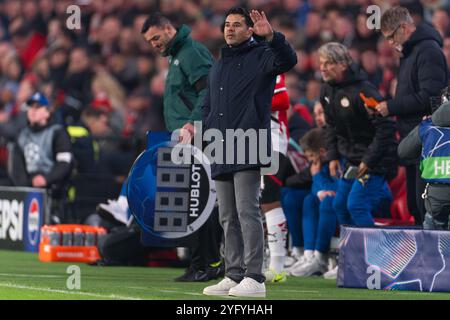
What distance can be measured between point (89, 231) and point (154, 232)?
3.12 meters

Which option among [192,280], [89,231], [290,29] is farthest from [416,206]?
[290,29]

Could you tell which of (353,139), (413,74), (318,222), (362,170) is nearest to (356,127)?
(353,139)

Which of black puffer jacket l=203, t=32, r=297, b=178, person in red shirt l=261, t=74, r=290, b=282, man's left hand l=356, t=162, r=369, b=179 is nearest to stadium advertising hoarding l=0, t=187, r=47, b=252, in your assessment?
person in red shirt l=261, t=74, r=290, b=282

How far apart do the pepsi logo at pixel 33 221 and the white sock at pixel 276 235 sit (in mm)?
4870

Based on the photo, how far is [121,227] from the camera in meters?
13.7

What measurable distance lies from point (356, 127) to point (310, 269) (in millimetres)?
1553

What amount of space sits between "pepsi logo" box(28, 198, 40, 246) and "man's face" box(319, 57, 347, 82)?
5215 millimetres

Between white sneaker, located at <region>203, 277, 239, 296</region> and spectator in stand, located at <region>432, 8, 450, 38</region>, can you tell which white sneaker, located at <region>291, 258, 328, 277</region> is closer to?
white sneaker, located at <region>203, 277, 239, 296</region>

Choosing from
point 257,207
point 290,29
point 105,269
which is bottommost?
point 105,269

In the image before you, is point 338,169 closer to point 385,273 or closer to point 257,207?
point 385,273

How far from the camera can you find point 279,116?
11453 mm

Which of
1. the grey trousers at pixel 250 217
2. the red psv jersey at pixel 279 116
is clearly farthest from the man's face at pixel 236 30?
the red psv jersey at pixel 279 116

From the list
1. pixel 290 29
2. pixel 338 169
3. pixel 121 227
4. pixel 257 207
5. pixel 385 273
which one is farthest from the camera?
pixel 290 29

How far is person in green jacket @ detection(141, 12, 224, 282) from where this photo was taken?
434 inches
